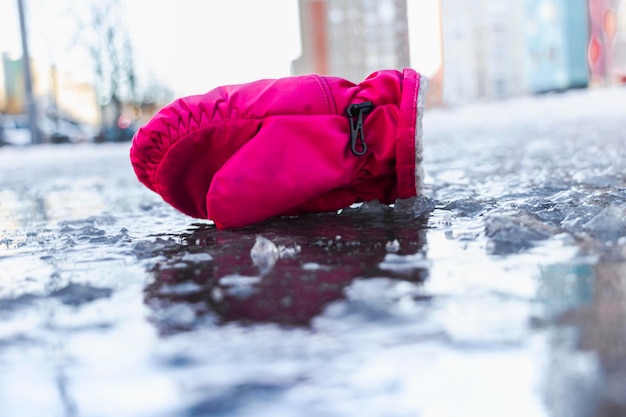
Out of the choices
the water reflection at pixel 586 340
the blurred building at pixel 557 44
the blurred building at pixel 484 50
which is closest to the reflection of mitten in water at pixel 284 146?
the water reflection at pixel 586 340

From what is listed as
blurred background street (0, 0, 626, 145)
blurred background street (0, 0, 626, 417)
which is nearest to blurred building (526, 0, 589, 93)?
blurred background street (0, 0, 626, 145)

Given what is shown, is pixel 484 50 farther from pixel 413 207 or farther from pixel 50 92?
pixel 413 207

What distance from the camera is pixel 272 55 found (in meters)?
8.27

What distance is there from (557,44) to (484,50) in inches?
142

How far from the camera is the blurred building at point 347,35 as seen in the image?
30.4 feet

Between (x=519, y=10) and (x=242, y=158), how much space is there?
14.4 m

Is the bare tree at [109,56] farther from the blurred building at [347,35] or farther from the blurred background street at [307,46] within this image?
the blurred building at [347,35]

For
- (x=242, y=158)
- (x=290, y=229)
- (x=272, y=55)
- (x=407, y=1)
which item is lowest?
(x=290, y=229)

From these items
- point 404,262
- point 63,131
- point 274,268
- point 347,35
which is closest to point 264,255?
point 274,268

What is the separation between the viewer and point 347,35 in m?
10.2

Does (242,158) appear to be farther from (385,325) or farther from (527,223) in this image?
(385,325)

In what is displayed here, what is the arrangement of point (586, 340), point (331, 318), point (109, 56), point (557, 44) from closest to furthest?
point (586, 340) < point (331, 318) < point (109, 56) < point (557, 44)

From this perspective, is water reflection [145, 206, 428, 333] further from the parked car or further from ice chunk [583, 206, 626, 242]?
the parked car

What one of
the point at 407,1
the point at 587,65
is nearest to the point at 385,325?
the point at 407,1
